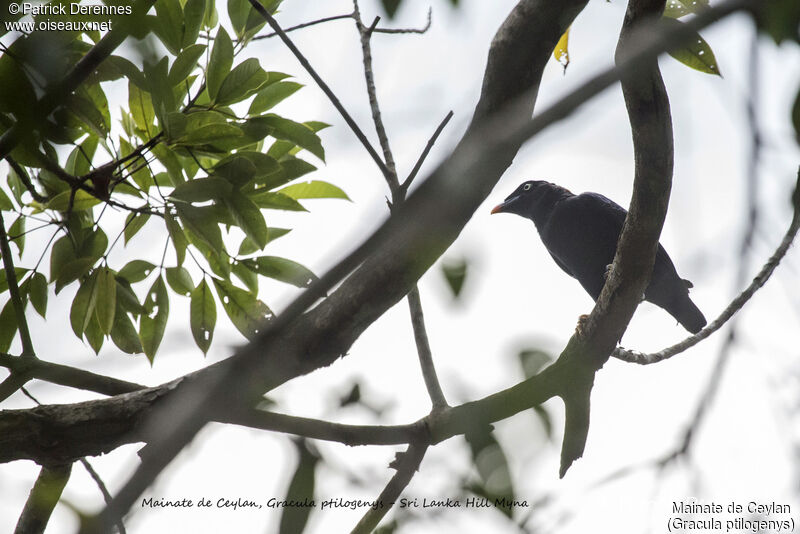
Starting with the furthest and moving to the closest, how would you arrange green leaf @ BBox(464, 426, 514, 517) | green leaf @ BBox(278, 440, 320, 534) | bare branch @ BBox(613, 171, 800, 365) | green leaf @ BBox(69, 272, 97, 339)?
1. green leaf @ BBox(69, 272, 97, 339)
2. bare branch @ BBox(613, 171, 800, 365)
3. green leaf @ BBox(464, 426, 514, 517)
4. green leaf @ BBox(278, 440, 320, 534)

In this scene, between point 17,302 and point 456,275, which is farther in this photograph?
point 17,302

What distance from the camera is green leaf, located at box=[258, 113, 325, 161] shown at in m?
2.73

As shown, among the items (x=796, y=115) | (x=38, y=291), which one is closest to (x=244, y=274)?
(x=38, y=291)

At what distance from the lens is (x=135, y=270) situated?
3023mm

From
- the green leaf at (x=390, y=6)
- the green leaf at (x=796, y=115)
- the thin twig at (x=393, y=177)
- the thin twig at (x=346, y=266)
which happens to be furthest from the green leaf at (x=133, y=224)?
the green leaf at (x=796, y=115)

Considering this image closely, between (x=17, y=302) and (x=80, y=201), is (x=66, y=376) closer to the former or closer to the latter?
(x=17, y=302)

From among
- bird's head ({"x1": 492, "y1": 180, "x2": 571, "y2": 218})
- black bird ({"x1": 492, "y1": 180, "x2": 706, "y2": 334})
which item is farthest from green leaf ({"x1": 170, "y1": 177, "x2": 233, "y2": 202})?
bird's head ({"x1": 492, "y1": 180, "x2": 571, "y2": 218})

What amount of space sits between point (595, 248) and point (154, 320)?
350 centimetres

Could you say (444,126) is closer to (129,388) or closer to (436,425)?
(436,425)

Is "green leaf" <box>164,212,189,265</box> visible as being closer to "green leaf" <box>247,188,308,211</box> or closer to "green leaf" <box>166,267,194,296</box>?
"green leaf" <box>166,267,194,296</box>

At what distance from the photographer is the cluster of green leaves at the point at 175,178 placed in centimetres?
247

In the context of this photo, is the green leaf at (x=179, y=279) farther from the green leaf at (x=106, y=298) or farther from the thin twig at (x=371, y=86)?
the thin twig at (x=371, y=86)

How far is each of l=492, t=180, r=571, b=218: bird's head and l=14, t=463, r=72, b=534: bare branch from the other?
16.1 feet

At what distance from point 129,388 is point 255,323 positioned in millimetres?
612
